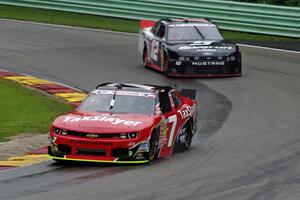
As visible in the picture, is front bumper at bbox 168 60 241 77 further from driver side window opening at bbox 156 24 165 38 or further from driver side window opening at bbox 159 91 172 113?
driver side window opening at bbox 159 91 172 113

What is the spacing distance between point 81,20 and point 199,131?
19254 millimetres

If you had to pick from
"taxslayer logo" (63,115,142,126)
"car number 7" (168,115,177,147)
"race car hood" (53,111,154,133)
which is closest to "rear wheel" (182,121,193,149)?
"car number 7" (168,115,177,147)

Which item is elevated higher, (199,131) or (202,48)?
(202,48)

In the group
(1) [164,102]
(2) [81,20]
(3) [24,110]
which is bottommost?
(2) [81,20]

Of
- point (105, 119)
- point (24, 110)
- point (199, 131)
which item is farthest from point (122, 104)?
point (24, 110)

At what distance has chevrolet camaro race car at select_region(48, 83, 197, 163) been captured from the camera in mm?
11883

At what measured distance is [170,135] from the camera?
13.2 m

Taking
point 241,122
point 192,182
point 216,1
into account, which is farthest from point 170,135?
point 216,1

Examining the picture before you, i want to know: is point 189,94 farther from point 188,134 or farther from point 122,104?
point 122,104

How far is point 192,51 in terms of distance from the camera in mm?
22438

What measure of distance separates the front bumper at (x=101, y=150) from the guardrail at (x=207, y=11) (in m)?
18.3

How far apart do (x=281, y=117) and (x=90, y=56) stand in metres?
10.2

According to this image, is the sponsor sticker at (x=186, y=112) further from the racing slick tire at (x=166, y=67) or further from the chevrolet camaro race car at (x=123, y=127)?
the racing slick tire at (x=166, y=67)

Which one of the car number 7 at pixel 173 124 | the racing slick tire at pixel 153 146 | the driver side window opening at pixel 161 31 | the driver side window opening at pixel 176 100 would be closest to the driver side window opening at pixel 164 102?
the car number 7 at pixel 173 124
